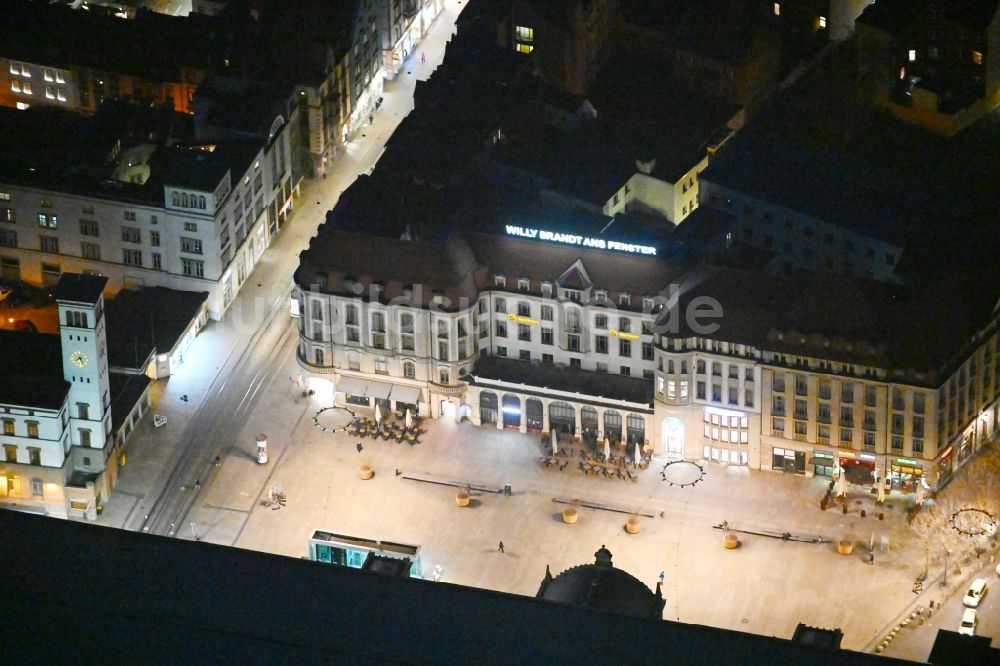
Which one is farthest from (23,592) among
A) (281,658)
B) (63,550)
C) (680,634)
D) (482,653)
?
(680,634)

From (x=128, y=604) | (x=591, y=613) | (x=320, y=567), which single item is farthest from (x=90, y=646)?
(x=591, y=613)

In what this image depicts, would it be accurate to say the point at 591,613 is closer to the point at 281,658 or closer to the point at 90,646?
the point at 281,658

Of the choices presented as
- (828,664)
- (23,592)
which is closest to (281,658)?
(23,592)

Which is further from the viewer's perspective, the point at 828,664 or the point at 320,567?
the point at 320,567

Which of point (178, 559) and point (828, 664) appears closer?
point (828, 664)

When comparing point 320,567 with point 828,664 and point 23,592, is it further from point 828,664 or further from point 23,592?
point 828,664

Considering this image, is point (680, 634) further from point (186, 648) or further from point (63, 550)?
point (63, 550)
